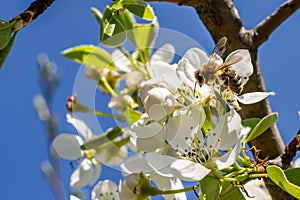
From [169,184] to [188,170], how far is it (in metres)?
0.12

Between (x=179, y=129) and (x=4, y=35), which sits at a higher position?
(x=4, y=35)

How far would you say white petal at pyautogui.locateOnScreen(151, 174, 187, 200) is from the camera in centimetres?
94

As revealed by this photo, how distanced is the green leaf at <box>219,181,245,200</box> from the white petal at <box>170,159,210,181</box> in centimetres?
5

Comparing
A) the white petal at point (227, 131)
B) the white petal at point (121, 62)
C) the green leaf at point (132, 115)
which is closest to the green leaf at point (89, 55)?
the white petal at point (121, 62)

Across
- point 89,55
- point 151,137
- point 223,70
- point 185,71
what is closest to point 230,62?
point 223,70

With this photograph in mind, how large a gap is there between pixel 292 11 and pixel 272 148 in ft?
1.18

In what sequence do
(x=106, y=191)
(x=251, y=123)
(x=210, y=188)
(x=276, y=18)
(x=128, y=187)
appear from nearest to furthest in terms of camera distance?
(x=210, y=188) < (x=128, y=187) < (x=251, y=123) < (x=106, y=191) < (x=276, y=18)

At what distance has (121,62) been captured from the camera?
62.0 inches

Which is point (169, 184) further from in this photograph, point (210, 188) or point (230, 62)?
point (230, 62)

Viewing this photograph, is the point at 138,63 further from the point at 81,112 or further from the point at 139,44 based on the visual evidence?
the point at 81,112

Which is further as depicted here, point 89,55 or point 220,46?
point 89,55

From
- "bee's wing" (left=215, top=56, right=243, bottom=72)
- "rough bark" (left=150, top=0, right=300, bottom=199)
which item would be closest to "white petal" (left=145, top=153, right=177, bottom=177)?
"bee's wing" (left=215, top=56, right=243, bottom=72)

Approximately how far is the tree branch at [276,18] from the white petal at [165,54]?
21cm

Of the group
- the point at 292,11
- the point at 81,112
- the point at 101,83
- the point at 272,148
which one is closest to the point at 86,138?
the point at 81,112
